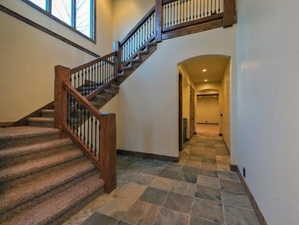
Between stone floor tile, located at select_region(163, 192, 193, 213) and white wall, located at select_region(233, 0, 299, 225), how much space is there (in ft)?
2.66

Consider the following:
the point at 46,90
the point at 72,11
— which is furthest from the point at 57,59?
Answer: the point at 72,11

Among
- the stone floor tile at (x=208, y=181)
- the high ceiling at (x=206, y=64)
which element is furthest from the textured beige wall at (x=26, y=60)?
the stone floor tile at (x=208, y=181)

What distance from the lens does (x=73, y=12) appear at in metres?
4.60

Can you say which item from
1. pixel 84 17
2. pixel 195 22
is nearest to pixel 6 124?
pixel 84 17

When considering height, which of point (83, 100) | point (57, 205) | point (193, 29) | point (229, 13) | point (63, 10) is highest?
point (63, 10)

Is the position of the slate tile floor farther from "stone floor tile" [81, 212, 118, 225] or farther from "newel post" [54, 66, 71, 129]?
"newel post" [54, 66, 71, 129]

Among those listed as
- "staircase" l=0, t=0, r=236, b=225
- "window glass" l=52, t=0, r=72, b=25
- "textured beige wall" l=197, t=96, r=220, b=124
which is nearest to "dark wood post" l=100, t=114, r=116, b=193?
"staircase" l=0, t=0, r=236, b=225

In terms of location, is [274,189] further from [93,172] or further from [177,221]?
[93,172]

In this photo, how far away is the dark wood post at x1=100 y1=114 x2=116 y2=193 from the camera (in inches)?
89.4

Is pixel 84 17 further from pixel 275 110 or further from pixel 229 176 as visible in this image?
pixel 229 176

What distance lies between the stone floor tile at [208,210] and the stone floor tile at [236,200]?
0.54 feet

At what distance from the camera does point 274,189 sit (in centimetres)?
136

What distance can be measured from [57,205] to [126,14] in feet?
21.8

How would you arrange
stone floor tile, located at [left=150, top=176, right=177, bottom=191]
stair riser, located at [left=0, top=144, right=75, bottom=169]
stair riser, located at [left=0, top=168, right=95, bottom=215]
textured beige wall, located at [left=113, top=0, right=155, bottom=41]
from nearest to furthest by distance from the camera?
stair riser, located at [left=0, top=168, right=95, bottom=215]
stair riser, located at [left=0, top=144, right=75, bottom=169]
stone floor tile, located at [left=150, top=176, right=177, bottom=191]
textured beige wall, located at [left=113, top=0, right=155, bottom=41]
